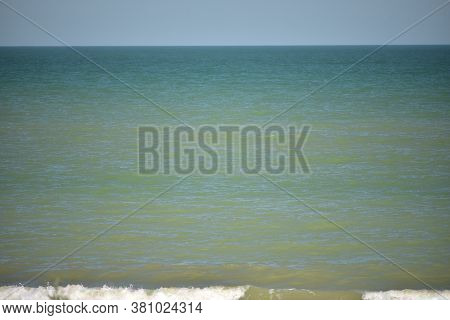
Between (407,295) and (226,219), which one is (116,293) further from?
(407,295)

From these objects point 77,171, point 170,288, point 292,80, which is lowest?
point 170,288

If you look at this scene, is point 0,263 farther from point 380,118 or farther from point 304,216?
point 380,118

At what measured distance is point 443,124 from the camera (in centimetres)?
A: 2039

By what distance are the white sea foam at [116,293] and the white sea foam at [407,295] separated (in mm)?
1660

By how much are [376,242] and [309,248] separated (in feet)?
3.73

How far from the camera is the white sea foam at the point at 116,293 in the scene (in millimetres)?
7793

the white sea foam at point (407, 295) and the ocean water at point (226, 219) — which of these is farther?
the ocean water at point (226, 219)

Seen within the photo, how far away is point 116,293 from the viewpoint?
794 centimetres

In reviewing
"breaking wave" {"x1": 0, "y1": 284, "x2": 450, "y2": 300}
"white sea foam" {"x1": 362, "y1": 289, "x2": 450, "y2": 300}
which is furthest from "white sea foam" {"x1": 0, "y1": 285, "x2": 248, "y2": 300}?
"white sea foam" {"x1": 362, "y1": 289, "x2": 450, "y2": 300}

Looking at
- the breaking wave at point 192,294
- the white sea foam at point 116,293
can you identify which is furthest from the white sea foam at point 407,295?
the white sea foam at point 116,293

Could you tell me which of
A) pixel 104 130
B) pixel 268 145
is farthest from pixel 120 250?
pixel 104 130

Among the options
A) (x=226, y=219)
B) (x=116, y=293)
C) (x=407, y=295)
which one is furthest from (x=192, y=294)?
(x=226, y=219)

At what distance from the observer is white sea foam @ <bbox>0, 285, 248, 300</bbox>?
25.6 feet

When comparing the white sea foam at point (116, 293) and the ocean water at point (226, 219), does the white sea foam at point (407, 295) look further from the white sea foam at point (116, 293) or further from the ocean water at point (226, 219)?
the white sea foam at point (116, 293)
